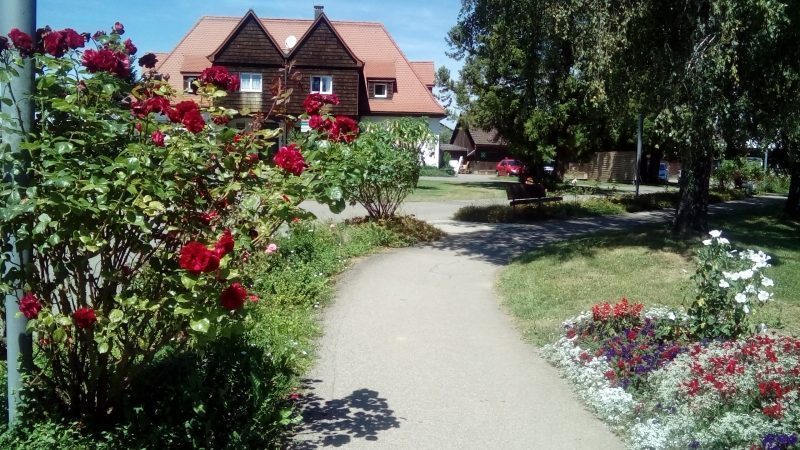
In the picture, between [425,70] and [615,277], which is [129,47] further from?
[425,70]

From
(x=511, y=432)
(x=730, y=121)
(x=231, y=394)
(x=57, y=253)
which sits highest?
(x=730, y=121)

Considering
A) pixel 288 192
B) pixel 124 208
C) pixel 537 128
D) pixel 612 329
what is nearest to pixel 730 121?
pixel 612 329

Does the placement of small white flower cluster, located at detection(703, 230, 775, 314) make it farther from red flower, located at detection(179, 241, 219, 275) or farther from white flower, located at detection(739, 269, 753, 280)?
red flower, located at detection(179, 241, 219, 275)

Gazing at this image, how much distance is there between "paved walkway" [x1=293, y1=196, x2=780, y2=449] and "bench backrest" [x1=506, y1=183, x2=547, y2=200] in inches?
364

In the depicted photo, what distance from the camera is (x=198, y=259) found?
356 cm

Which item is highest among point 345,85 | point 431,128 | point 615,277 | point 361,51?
point 361,51

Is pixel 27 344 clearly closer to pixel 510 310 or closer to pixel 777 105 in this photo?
pixel 510 310

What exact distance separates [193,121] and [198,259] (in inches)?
38.8

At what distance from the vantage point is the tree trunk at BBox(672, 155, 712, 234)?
43.7 ft

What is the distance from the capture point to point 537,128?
102ft

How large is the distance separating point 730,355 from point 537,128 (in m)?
26.1

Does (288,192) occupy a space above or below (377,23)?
below

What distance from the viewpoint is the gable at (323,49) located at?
3953 centimetres

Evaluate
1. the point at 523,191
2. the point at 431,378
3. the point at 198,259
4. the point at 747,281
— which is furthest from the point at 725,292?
the point at 523,191
